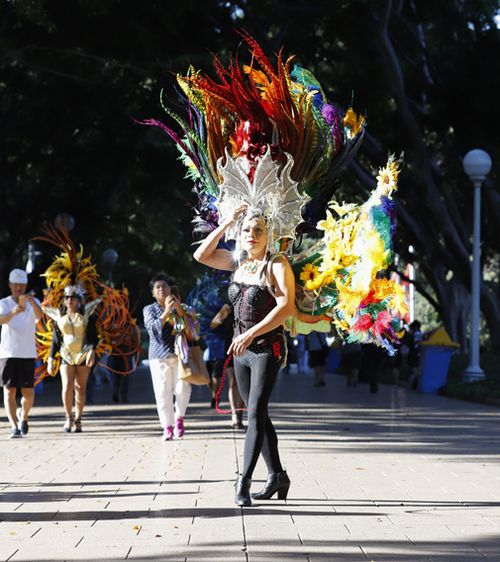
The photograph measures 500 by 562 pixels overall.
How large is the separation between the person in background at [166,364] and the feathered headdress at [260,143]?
4006mm

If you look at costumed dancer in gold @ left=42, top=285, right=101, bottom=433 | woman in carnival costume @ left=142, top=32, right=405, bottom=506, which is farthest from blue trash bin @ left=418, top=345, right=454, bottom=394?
woman in carnival costume @ left=142, top=32, right=405, bottom=506

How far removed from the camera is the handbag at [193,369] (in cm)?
1248

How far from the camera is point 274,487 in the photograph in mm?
7812

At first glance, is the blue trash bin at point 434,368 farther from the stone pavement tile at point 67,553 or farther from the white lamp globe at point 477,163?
the stone pavement tile at point 67,553

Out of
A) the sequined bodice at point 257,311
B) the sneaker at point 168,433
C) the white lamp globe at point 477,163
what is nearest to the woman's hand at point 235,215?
the sequined bodice at point 257,311

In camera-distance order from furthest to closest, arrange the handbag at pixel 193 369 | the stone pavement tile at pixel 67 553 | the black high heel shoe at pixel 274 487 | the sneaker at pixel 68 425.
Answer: the sneaker at pixel 68 425
the handbag at pixel 193 369
the black high heel shoe at pixel 274 487
the stone pavement tile at pixel 67 553

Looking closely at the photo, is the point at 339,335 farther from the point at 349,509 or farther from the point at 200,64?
the point at 200,64

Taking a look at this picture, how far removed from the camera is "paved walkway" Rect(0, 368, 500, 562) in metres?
6.30

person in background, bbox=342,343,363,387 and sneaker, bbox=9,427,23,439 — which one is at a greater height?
person in background, bbox=342,343,363,387

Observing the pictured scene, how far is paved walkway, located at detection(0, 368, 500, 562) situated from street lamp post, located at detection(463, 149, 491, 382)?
6.08m

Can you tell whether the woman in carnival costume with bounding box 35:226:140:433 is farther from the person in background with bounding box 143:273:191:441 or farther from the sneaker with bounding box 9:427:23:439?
the person in background with bounding box 143:273:191:441

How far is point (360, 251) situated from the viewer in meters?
7.95

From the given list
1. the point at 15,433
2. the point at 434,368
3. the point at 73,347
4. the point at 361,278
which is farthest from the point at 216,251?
the point at 434,368

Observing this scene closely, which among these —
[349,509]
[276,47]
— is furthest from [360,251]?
[276,47]
